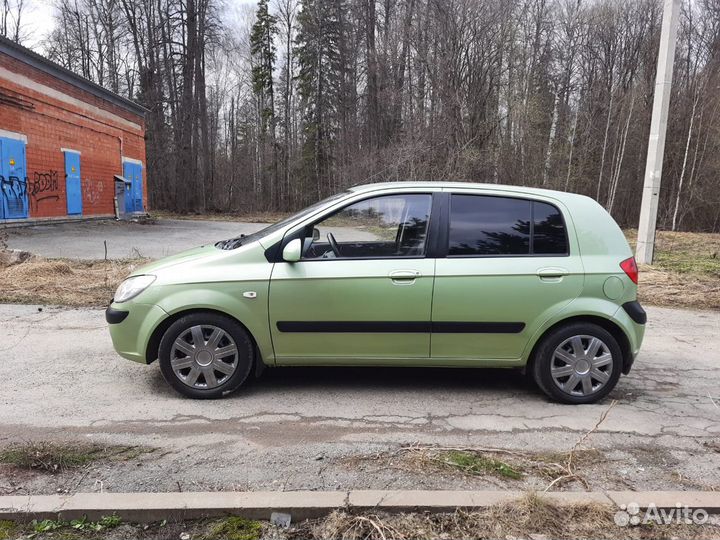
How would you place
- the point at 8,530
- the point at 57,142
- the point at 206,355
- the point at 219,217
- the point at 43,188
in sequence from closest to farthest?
the point at 8,530 < the point at 206,355 < the point at 43,188 < the point at 57,142 < the point at 219,217

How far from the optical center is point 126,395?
436 cm

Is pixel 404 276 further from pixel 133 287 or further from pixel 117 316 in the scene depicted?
pixel 117 316

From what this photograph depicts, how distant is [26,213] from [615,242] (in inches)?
780

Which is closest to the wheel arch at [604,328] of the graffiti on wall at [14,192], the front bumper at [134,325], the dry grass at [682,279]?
the front bumper at [134,325]

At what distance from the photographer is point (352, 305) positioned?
4.11 meters

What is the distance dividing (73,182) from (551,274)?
22.1 m

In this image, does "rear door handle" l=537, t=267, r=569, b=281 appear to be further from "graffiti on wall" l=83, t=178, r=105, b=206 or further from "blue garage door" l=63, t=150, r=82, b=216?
"graffiti on wall" l=83, t=178, r=105, b=206

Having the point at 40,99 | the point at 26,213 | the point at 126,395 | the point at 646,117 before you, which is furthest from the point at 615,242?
the point at 646,117

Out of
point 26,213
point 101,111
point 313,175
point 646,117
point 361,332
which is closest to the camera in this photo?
point 361,332

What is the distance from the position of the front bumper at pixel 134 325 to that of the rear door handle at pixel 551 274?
2976 mm

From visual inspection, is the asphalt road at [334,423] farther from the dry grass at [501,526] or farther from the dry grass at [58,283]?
the dry grass at [58,283]

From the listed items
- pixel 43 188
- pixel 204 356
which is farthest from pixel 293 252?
pixel 43 188

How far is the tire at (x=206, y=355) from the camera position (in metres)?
4.12

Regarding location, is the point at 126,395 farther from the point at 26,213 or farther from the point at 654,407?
the point at 26,213
